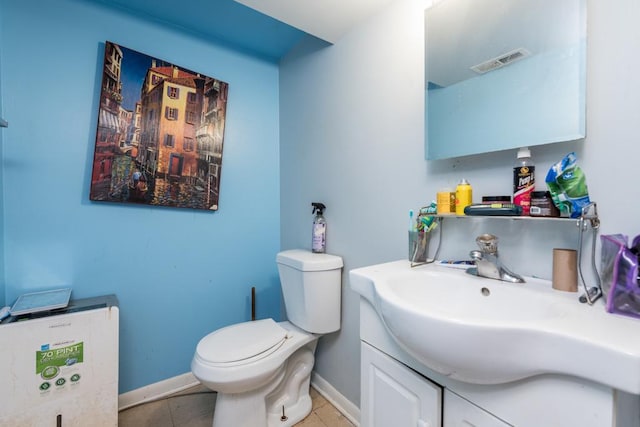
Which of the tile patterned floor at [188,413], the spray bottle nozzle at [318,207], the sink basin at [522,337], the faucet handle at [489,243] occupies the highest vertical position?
the spray bottle nozzle at [318,207]

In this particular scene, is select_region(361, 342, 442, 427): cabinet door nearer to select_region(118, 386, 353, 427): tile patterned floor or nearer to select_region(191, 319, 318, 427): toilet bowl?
select_region(191, 319, 318, 427): toilet bowl

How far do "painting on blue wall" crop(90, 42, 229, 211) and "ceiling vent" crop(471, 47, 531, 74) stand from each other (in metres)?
1.42

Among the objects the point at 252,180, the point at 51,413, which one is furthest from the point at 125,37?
the point at 51,413

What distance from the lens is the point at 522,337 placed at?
507mm

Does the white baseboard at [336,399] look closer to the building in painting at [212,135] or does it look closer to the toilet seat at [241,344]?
the toilet seat at [241,344]

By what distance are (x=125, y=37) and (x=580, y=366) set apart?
7.01ft

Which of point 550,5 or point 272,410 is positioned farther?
point 272,410

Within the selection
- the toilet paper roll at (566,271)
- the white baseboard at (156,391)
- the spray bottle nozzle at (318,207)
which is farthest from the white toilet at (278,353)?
the toilet paper roll at (566,271)

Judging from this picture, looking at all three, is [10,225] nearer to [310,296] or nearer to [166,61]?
[166,61]

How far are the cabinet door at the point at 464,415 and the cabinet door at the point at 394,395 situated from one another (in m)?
0.02

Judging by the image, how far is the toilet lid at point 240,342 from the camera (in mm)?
1168

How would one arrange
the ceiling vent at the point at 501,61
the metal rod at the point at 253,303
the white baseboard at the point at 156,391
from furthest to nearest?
1. the metal rod at the point at 253,303
2. the white baseboard at the point at 156,391
3. the ceiling vent at the point at 501,61

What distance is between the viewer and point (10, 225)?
48.8 inches

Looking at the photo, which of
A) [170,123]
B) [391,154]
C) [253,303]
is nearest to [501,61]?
[391,154]
